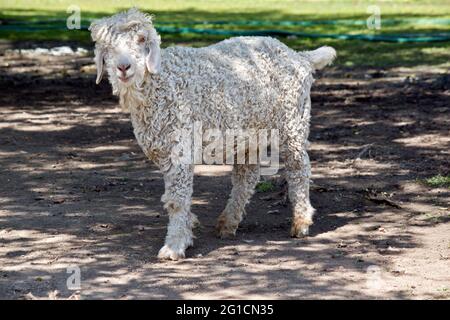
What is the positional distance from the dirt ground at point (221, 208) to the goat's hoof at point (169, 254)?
0.26 feet

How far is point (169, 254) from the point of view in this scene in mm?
7703

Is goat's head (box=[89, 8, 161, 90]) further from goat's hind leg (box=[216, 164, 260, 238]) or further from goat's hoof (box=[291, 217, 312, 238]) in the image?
goat's hoof (box=[291, 217, 312, 238])

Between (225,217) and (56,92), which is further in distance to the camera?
(56,92)

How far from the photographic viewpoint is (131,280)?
284 inches

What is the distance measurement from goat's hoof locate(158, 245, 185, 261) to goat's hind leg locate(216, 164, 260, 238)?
0.86m

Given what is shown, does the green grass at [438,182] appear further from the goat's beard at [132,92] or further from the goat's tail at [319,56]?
the goat's beard at [132,92]

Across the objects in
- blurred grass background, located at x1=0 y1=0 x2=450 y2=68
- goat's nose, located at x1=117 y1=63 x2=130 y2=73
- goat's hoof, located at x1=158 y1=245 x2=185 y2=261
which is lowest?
goat's hoof, located at x1=158 y1=245 x2=185 y2=261

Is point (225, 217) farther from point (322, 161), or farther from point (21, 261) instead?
point (322, 161)

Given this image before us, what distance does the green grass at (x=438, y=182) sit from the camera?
9.98 meters

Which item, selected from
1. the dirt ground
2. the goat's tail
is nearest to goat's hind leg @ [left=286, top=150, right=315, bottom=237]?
the dirt ground

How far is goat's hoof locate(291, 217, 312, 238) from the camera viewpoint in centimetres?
852
